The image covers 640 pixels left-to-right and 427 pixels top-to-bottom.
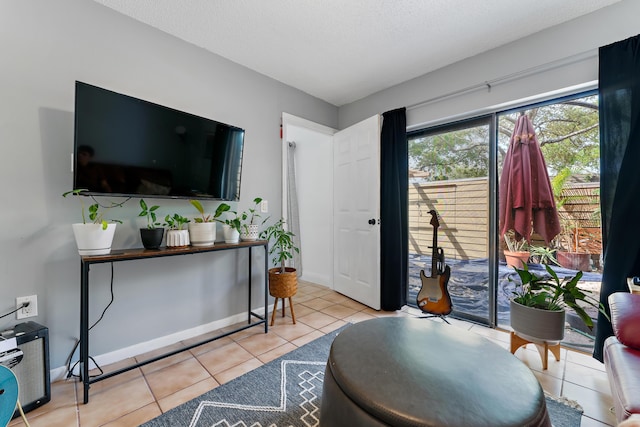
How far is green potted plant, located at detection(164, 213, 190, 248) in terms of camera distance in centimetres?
190

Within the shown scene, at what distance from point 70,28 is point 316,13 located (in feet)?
5.14

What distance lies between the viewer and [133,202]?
6.44 feet

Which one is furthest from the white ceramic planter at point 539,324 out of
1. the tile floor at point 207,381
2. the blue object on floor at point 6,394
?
the blue object on floor at point 6,394

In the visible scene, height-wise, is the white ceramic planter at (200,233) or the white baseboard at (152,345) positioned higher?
the white ceramic planter at (200,233)

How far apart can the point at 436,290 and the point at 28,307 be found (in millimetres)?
2848

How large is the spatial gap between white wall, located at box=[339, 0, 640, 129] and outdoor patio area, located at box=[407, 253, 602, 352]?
1440mm

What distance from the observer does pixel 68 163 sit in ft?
5.65

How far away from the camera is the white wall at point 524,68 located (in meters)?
1.84

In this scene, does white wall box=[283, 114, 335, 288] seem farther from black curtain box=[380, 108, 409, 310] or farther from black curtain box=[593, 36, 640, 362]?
black curtain box=[593, 36, 640, 362]

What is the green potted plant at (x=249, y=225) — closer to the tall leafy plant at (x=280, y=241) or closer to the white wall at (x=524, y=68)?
the tall leafy plant at (x=280, y=241)

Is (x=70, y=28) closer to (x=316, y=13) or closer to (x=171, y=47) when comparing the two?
(x=171, y=47)

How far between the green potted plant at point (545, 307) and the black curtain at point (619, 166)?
8.4 inches

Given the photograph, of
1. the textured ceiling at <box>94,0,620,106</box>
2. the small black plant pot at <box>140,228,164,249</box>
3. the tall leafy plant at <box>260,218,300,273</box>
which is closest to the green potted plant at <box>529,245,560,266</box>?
the textured ceiling at <box>94,0,620,106</box>

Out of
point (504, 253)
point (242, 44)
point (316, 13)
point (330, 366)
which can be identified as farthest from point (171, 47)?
point (504, 253)
